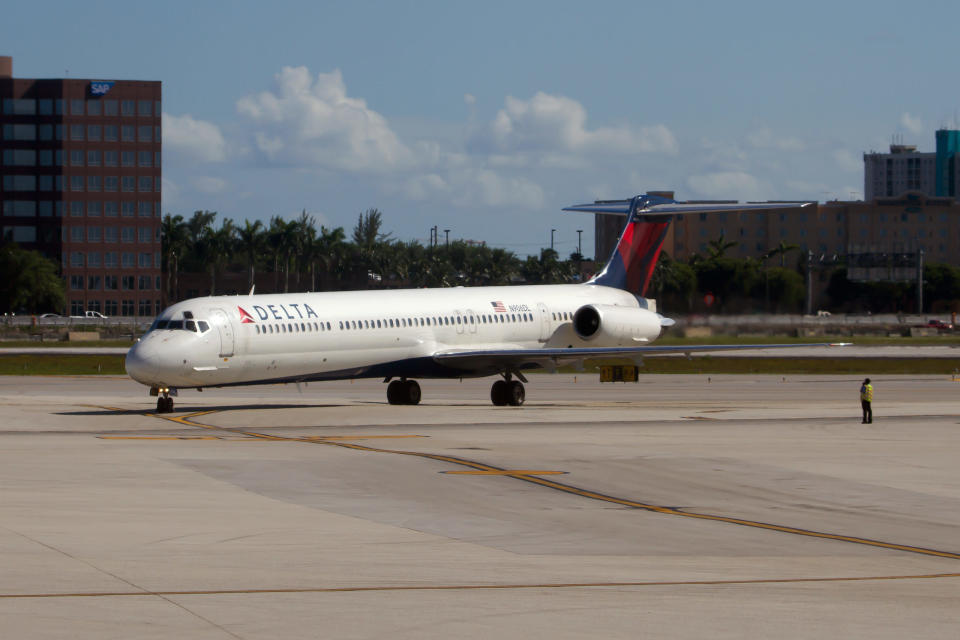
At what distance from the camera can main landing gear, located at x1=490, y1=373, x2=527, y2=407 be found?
42594 millimetres

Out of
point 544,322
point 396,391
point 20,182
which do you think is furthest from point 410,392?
point 20,182

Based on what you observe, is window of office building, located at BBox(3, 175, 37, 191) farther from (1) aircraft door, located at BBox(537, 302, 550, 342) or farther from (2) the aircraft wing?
(2) the aircraft wing

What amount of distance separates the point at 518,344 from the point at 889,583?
101ft

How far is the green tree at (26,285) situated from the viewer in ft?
491

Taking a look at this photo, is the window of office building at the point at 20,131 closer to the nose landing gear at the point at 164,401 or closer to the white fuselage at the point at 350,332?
the white fuselage at the point at 350,332

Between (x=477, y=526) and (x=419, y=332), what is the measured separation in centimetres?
2390

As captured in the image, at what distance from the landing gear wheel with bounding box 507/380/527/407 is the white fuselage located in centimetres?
103

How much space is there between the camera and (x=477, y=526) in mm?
17625

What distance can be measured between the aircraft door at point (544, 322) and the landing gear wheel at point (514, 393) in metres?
2.83

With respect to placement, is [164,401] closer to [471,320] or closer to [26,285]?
[471,320]

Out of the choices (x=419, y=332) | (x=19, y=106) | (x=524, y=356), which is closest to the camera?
(x=524, y=356)

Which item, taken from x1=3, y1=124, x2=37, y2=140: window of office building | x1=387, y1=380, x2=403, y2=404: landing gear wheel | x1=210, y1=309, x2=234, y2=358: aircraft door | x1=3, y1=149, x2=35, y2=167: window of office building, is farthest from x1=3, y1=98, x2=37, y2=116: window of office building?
x1=210, y1=309, x2=234, y2=358: aircraft door

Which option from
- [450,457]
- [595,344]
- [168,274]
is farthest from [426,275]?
[450,457]

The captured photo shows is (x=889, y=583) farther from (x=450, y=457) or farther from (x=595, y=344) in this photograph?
(x=595, y=344)
